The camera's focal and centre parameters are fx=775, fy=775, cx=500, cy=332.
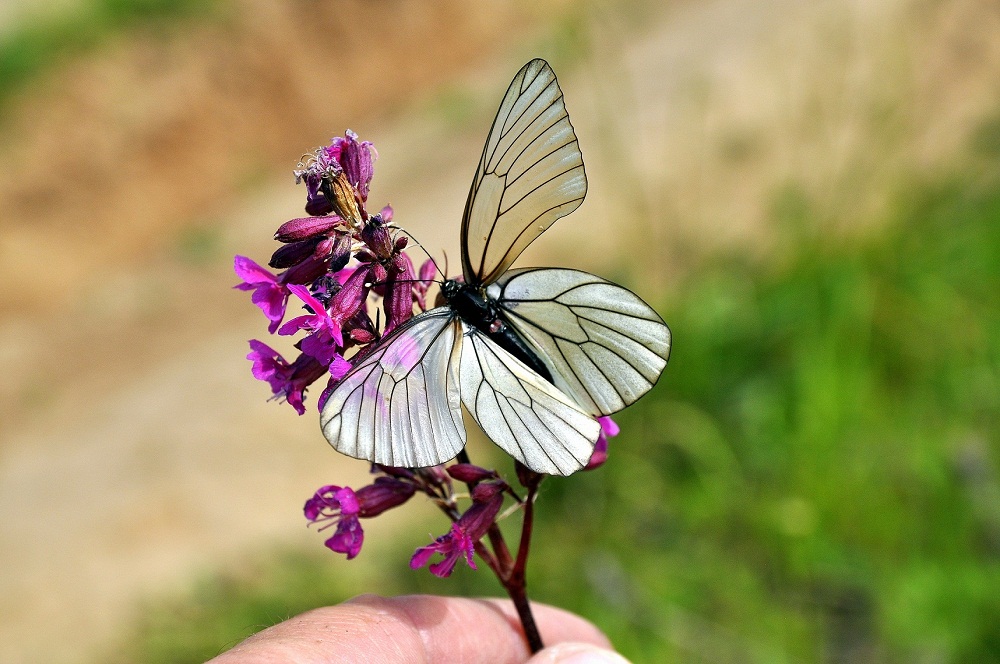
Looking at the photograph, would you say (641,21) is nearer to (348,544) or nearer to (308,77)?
(308,77)

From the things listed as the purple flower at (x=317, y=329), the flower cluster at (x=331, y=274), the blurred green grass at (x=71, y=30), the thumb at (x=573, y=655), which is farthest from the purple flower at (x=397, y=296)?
the blurred green grass at (x=71, y=30)

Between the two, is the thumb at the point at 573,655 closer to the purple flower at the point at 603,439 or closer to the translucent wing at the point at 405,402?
the purple flower at the point at 603,439

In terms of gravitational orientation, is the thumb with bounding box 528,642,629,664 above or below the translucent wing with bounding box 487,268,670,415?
below

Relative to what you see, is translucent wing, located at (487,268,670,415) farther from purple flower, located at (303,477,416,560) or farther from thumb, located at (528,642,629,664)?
thumb, located at (528,642,629,664)

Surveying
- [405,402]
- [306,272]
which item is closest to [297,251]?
[306,272]

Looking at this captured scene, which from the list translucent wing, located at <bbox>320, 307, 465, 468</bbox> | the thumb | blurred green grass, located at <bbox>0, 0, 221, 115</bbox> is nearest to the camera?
translucent wing, located at <bbox>320, 307, 465, 468</bbox>

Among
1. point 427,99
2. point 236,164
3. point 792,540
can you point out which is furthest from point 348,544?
point 427,99

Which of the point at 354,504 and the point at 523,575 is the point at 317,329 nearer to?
the point at 354,504

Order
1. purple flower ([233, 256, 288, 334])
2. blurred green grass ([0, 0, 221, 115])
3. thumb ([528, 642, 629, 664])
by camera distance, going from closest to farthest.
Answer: purple flower ([233, 256, 288, 334]), thumb ([528, 642, 629, 664]), blurred green grass ([0, 0, 221, 115])

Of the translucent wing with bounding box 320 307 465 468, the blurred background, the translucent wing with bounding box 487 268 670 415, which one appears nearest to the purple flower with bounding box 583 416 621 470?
the translucent wing with bounding box 487 268 670 415
